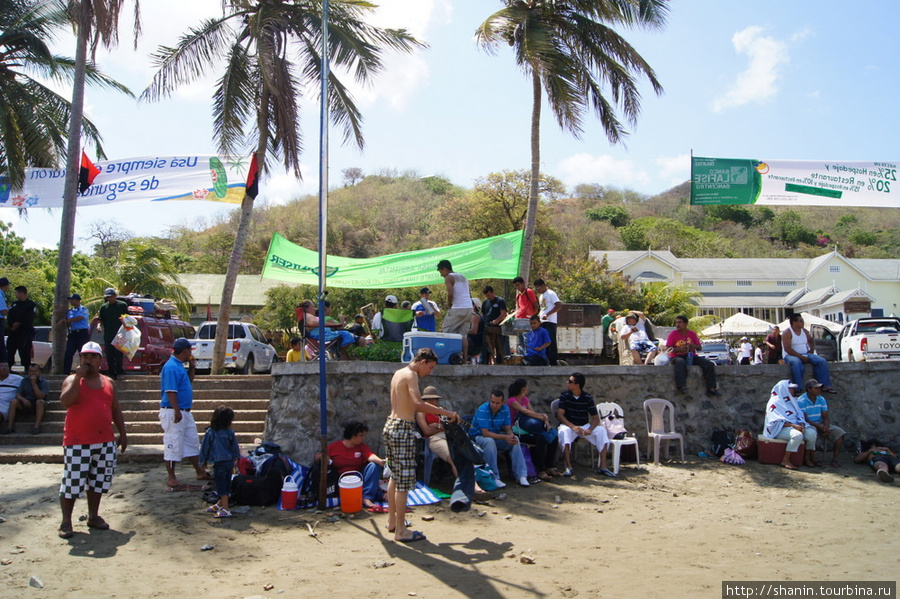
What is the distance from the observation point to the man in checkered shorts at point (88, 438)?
614 centimetres

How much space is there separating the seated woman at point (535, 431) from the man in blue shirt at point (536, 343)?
1471 mm

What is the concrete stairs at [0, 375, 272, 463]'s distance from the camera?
937 cm

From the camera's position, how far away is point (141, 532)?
21.2ft

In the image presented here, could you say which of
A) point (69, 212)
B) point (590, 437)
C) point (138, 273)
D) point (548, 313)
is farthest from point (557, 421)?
point (138, 273)

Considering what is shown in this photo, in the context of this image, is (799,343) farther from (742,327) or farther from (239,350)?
(742,327)

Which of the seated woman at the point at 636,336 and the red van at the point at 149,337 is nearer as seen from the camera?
the seated woman at the point at 636,336

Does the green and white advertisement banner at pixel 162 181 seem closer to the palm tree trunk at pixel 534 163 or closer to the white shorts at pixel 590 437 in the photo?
the palm tree trunk at pixel 534 163

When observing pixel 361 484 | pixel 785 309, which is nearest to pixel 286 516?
pixel 361 484

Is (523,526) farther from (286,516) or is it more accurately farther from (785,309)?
(785,309)

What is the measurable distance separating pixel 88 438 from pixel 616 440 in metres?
6.63

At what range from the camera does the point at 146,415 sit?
418 inches

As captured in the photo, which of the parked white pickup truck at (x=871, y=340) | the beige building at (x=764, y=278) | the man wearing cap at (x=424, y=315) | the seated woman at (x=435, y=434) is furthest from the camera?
the beige building at (x=764, y=278)

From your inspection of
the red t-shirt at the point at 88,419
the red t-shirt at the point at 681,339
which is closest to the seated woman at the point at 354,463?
the red t-shirt at the point at 88,419

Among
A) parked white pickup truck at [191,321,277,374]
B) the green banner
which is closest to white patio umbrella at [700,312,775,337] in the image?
the green banner
